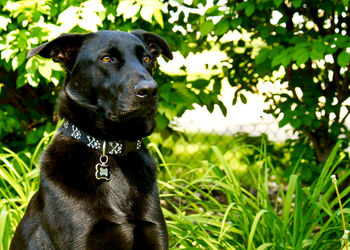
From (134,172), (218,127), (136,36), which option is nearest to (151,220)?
(134,172)

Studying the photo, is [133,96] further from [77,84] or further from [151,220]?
[151,220]

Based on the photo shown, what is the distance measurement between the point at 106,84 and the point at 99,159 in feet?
1.06

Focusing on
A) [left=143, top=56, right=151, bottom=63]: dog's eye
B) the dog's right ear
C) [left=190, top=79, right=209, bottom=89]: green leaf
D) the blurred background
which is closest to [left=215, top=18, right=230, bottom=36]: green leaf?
the blurred background

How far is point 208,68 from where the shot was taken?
185 inches

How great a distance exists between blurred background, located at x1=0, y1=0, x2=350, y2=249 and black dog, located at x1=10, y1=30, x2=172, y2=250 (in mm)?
517

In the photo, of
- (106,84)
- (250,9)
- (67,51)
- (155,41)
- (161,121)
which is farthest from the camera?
(161,121)

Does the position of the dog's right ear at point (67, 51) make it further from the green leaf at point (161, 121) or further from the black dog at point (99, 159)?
the green leaf at point (161, 121)

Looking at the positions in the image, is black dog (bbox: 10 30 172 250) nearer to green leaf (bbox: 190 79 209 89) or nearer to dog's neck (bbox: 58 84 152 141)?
dog's neck (bbox: 58 84 152 141)

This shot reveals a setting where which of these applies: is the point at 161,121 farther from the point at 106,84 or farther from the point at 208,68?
the point at 106,84

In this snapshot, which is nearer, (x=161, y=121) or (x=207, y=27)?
(x=207, y=27)

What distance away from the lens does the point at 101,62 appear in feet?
8.59

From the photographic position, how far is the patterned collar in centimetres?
258

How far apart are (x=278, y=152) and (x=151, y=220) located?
2.59 meters

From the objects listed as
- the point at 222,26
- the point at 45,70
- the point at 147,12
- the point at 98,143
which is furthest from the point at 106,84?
the point at 222,26
